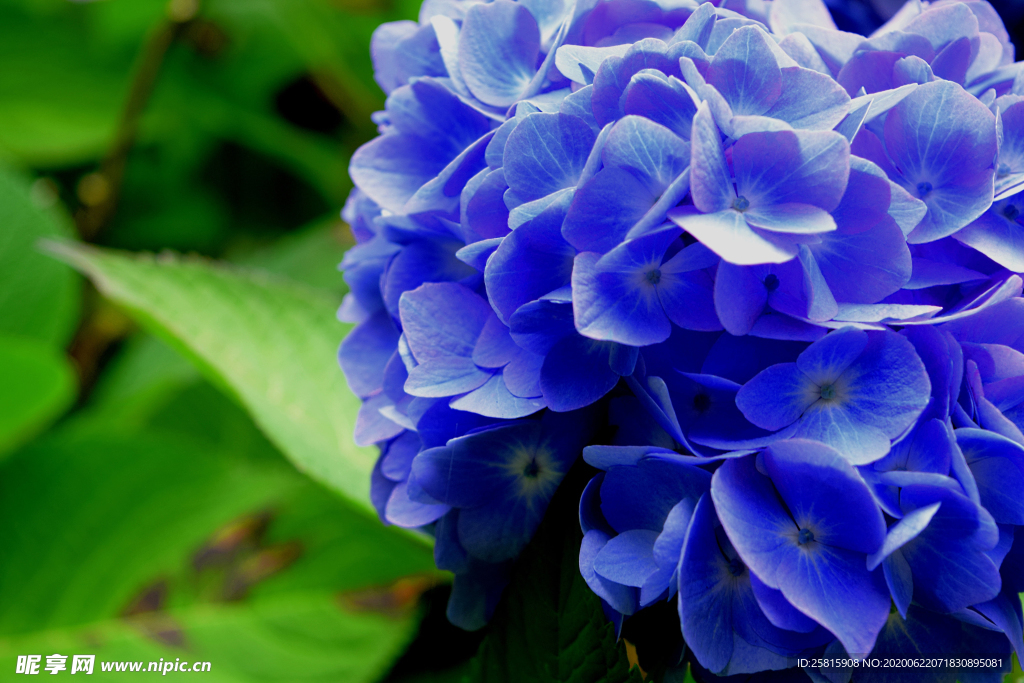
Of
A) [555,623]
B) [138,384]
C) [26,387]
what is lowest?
[138,384]

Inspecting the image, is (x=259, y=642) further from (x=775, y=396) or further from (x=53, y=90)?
(x=53, y=90)

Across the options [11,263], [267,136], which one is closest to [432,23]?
[11,263]

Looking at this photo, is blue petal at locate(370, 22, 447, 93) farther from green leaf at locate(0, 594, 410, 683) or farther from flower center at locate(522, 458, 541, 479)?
green leaf at locate(0, 594, 410, 683)

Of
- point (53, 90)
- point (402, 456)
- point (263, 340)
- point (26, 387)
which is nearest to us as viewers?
point (402, 456)

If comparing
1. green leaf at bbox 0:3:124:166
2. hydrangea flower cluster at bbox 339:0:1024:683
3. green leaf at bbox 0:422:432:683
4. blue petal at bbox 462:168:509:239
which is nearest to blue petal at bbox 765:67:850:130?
hydrangea flower cluster at bbox 339:0:1024:683

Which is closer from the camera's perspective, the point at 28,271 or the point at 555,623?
the point at 555,623

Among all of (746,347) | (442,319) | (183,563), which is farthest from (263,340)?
(746,347)

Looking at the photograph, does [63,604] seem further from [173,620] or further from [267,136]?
[267,136]
